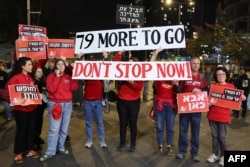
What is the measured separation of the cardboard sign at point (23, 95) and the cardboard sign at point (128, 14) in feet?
17.1

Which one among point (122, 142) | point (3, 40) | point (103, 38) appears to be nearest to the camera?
point (103, 38)

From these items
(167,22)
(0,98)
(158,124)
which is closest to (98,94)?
(158,124)

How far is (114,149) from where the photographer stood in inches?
292

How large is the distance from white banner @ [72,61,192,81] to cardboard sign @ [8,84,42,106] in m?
0.81

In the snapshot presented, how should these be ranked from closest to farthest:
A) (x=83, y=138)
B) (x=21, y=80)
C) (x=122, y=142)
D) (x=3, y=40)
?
(x=21, y=80), (x=122, y=142), (x=83, y=138), (x=3, y=40)

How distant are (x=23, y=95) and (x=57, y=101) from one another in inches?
24.8

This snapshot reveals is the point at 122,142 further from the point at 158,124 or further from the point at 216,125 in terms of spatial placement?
the point at 216,125

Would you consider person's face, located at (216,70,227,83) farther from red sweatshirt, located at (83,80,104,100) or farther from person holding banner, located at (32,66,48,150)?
person holding banner, located at (32,66,48,150)

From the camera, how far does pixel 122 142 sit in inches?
288

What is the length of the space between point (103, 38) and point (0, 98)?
19.5ft

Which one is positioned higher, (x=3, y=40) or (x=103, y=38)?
(x=3, y=40)

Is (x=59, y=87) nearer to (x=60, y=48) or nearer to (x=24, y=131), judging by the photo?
(x=24, y=131)

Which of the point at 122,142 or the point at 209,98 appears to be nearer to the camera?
the point at 209,98

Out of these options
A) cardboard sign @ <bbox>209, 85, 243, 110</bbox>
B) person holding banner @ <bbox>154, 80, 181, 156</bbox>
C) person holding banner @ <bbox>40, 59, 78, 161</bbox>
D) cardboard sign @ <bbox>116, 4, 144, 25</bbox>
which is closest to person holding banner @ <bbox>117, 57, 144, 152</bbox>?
person holding banner @ <bbox>154, 80, 181, 156</bbox>
